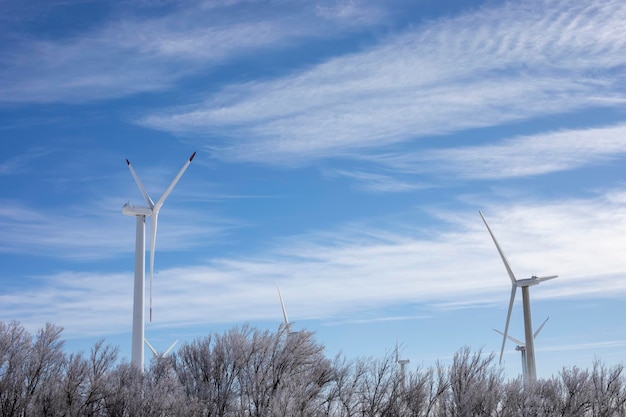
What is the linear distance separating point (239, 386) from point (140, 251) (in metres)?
16.4

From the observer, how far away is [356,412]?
71.5 m

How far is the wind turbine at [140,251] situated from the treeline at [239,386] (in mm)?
2301

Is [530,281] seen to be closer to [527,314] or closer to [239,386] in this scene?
[527,314]

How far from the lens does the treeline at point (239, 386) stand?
6981 centimetres

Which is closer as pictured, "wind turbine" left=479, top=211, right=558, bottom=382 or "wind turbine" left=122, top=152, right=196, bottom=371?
"wind turbine" left=122, top=152, right=196, bottom=371

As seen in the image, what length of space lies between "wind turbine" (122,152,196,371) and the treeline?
230 centimetres

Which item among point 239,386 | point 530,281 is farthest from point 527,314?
point 239,386

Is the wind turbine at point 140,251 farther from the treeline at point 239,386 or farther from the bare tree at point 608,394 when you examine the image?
the bare tree at point 608,394

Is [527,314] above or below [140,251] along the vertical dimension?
below

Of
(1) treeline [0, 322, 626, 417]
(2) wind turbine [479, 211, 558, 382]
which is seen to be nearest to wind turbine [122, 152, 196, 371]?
(1) treeline [0, 322, 626, 417]

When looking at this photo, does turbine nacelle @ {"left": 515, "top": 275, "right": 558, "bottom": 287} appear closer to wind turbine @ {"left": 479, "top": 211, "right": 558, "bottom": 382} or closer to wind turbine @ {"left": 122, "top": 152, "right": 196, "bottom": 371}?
wind turbine @ {"left": 479, "top": 211, "right": 558, "bottom": 382}

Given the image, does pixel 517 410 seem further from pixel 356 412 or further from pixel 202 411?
pixel 202 411

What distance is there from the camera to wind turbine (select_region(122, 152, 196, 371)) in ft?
248

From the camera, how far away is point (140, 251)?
79.4 metres
